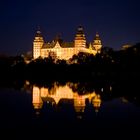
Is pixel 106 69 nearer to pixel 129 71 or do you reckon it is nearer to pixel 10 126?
pixel 129 71

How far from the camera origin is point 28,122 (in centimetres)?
1486

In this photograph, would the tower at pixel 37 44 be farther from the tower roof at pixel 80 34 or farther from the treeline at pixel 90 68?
the treeline at pixel 90 68

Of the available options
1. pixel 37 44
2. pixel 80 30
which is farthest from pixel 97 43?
pixel 37 44

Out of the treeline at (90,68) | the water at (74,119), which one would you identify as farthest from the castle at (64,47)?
the water at (74,119)

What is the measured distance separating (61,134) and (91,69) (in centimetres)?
3866

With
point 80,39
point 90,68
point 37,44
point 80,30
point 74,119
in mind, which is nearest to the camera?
point 74,119

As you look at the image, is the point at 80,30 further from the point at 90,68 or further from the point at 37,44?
the point at 90,68

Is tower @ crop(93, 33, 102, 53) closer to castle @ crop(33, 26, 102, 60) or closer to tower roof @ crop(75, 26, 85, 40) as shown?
castle @ crop(33, 26, 102, 60)

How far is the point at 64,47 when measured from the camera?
77.6 meters

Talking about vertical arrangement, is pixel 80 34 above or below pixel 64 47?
above

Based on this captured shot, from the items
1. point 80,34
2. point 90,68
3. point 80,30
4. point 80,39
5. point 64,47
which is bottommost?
point 90,68

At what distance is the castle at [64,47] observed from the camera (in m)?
75.9

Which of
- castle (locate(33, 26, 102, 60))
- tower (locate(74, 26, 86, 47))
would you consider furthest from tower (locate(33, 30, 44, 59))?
tower (locate(74, 26, 86, 47))

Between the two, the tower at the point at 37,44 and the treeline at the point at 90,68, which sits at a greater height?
the tower at the point at 37,44
